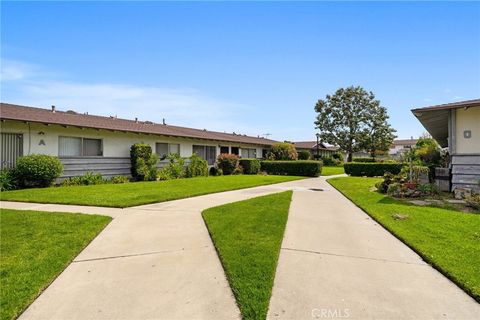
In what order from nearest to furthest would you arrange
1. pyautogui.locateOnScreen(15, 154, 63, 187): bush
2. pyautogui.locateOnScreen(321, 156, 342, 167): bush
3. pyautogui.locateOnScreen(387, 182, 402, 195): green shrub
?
pyautogui.locateOnScreen(387, 182, 402, 195): green shrub, pyautogui.locateOnScreen(15, 154, 63, 187): bush, pyautogui.locateOnScreen(321, 156, 342, 167): bush

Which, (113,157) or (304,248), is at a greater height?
(113,157)

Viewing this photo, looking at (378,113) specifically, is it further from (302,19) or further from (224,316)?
(224,316)

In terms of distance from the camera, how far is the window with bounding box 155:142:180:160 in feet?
63.1

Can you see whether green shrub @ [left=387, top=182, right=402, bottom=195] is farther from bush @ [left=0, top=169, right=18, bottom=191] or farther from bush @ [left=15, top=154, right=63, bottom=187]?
bush @ [left=0, top=169, right=18, bottom=191]

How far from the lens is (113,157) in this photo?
636 inches

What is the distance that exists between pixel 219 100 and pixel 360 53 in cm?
1436

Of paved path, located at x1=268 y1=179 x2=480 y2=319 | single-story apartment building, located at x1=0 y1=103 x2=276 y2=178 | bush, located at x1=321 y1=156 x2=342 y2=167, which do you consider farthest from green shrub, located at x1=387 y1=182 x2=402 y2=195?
bush, located at x1=321 y1=156 x2=342 y2=167

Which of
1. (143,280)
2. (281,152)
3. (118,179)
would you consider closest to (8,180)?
(118,179)

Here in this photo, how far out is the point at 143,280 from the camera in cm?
337

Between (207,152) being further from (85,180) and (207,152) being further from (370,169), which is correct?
(370,169)

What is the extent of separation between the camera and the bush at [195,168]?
19484 mm

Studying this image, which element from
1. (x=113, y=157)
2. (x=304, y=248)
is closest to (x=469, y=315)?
(x=304, y=248)

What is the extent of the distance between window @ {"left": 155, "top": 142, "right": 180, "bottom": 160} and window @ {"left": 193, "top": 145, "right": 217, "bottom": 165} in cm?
203

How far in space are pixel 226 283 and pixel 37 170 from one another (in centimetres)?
1177
